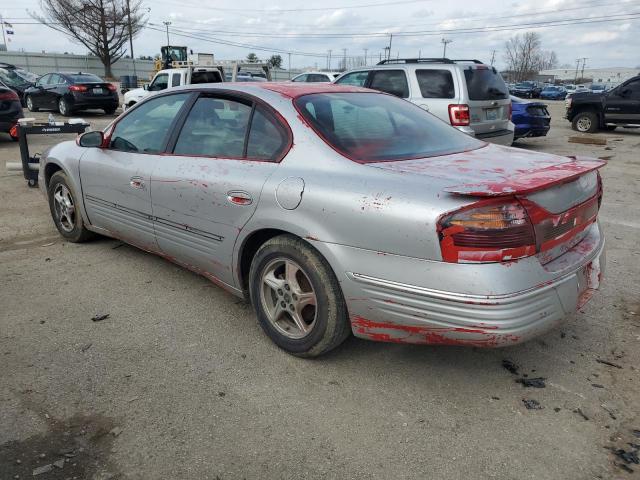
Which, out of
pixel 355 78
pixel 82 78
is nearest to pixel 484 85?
pixel 355 78

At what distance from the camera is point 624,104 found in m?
15.6

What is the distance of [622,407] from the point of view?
2672 millimetres

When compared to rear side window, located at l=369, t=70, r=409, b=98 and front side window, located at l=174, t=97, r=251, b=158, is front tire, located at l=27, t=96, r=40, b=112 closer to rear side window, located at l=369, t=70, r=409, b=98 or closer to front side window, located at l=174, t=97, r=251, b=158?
rear side window, located at l=369, t=70, r=409, b=98

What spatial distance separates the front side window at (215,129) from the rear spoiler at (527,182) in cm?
153

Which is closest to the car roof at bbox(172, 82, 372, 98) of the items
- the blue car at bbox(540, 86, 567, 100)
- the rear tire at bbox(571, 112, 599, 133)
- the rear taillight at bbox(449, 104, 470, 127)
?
the rear taillight at bbox(449, 104, 470, 127)

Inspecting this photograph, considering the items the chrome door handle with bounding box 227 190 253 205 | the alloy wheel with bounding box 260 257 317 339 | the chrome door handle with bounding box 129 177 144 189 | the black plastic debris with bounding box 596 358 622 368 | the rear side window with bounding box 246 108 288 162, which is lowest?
the black plastic debris with bounding box 596 358 622 368

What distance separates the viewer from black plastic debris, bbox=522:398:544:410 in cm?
267

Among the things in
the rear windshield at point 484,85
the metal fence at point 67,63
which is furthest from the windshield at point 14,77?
the metal fence at point 67,63

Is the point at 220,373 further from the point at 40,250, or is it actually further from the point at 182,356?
the point at 40,250

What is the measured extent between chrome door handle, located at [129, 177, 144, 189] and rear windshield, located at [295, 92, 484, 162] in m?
1.41

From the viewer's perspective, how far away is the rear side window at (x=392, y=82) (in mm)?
9016

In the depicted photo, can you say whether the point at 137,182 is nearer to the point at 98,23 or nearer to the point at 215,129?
the point at 215,129

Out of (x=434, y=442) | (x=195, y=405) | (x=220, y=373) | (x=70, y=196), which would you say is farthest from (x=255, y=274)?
(x=70, y=196)

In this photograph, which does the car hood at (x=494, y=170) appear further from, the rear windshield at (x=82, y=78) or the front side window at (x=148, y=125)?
the rear windshield at (x=82, y=78)
